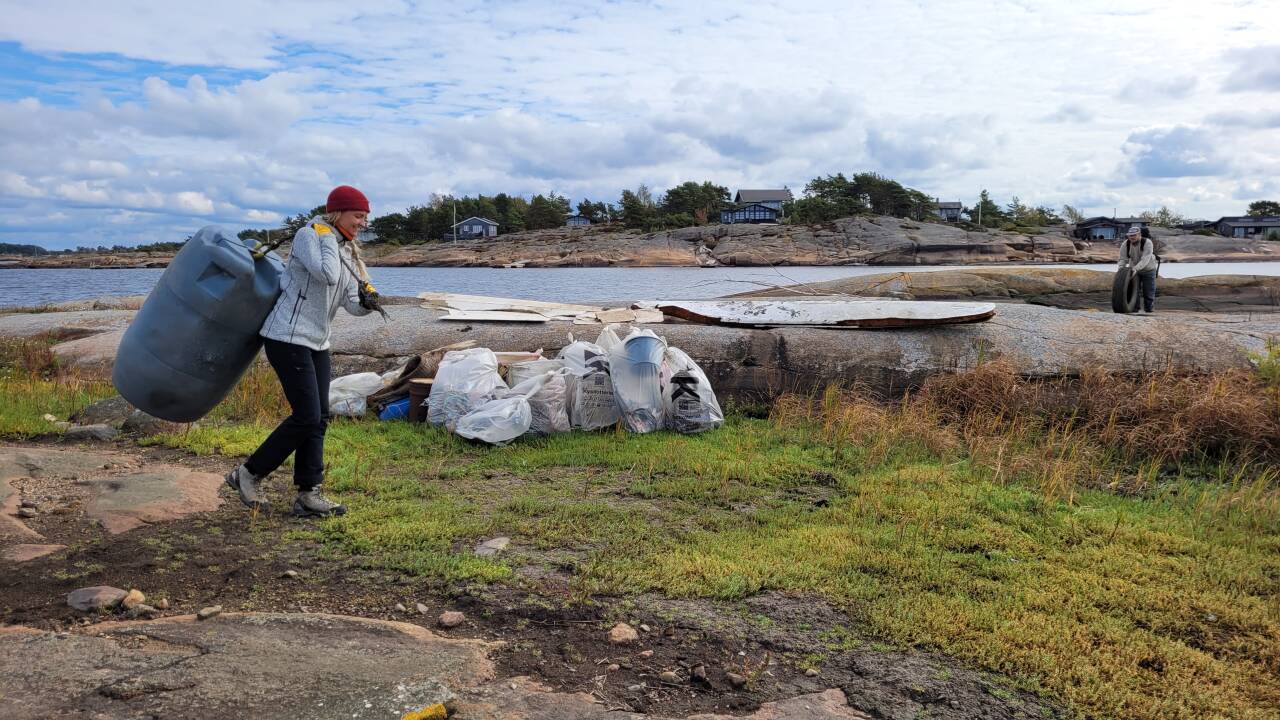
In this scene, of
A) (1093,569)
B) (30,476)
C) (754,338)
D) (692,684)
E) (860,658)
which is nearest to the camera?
(692,684)

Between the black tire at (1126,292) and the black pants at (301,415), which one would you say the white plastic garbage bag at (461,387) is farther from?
the black tire at (1126,292)

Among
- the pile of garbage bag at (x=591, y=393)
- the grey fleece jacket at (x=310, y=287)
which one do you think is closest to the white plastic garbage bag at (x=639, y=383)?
the pile of garbage bag at (x=591, y=393)

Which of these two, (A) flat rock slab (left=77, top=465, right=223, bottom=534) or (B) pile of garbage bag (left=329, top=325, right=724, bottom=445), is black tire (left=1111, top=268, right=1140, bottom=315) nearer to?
(B) pile of garbage bag (left=329, top=325, right=724, bottom=445)

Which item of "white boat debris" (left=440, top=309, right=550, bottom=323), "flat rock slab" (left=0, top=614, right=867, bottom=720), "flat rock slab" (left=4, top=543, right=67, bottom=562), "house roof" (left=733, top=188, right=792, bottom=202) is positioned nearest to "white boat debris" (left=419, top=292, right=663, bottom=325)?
"white boat debris" (left=440, top=309, right=550, bottom=323)

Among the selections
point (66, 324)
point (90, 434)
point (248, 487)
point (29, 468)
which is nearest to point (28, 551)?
point (248, 487)

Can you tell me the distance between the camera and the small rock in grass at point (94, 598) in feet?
11.0

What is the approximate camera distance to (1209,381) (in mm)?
7438

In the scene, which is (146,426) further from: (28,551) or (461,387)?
(28,551)

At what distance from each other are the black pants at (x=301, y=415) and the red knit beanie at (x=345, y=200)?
30.0 inches

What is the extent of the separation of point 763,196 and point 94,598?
79.0 meters

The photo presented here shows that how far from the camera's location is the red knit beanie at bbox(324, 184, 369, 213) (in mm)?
4512

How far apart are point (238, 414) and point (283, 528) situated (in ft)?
11.2

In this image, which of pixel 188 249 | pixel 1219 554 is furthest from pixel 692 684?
pixel 188 249

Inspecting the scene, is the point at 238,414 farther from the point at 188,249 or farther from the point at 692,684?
the point at 692,684
